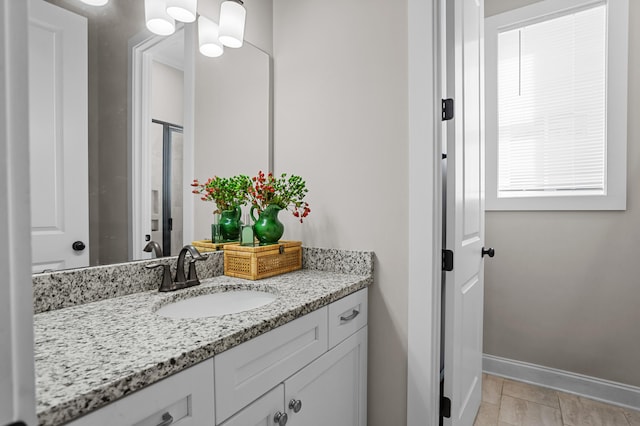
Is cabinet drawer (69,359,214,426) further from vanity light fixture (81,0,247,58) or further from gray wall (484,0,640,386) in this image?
gray wall (484,0,640,386)

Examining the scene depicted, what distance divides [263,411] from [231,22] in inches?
60.0

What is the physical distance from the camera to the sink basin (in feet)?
3.86

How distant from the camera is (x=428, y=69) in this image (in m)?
1.36

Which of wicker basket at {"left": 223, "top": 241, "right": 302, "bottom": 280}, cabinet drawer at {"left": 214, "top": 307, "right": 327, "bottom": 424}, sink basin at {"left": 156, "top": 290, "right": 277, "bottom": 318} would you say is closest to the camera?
cabinet drawer at {"left": 214, "top": 307, "right": 327, "bottom": 424}

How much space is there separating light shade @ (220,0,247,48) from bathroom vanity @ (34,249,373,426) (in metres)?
1.02

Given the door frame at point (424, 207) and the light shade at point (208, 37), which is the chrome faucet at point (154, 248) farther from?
the door frame at point (424, 207)

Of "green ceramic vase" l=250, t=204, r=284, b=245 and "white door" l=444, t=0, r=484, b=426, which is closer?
"white door" l=444, t=0, r=484, b=426

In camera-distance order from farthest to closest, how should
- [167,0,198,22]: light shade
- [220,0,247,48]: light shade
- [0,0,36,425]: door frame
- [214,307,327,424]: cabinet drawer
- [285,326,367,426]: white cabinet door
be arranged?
1. [220,0,247,48]: light shade
2. [167,0,198,22]: light shade
3. [285,326,367,426]: white cabinet door
4. [214,307,327,424]: cabinet drawer
5. [0,0,36,425]: door frame

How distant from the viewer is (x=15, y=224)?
0.32 meters

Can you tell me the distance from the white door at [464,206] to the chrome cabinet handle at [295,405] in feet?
2.35

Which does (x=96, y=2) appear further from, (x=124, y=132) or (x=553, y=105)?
(x=553, y=105)

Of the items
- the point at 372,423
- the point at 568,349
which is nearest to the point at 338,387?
the point at 372,423

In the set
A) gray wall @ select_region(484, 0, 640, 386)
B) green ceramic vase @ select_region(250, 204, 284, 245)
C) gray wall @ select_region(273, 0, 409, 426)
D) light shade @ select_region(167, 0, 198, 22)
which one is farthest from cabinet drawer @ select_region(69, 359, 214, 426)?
gray wall @ select_region(484, 0, 640, 386)

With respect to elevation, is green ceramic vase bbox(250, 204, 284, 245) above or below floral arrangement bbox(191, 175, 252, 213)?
below
